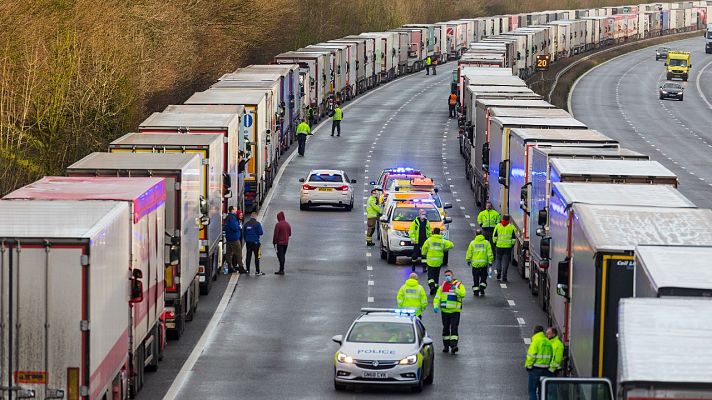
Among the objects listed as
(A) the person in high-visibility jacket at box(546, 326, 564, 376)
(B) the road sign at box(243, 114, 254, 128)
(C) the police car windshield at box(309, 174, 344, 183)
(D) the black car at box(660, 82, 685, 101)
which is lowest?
(A) the person in high-visibility jacket at box(546, 326, 564, 376)

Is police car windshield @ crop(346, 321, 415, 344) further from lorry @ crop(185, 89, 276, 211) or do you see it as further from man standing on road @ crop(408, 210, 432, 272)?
lorry @ crop(185, 89, 276, 211)

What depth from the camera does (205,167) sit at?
102ft

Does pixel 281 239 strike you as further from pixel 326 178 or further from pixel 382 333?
pixel 326 178

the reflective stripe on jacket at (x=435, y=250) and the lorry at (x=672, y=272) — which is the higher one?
the lorry at (x=672, y=272)

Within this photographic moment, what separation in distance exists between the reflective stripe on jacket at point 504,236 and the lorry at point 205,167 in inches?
237

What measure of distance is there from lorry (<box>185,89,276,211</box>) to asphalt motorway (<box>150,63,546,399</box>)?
36.9 inches

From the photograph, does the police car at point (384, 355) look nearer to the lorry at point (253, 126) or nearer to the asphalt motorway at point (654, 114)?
the lorry at point (253, 126)

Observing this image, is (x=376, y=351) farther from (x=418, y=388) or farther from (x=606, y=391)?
(x=606, y=391)

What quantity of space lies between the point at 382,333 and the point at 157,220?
3.73 meters

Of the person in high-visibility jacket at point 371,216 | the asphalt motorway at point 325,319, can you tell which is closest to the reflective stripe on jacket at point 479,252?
the asphalt motorway at point 325,319

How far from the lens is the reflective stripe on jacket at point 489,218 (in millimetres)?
38312

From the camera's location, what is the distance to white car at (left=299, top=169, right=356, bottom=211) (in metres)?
47.4

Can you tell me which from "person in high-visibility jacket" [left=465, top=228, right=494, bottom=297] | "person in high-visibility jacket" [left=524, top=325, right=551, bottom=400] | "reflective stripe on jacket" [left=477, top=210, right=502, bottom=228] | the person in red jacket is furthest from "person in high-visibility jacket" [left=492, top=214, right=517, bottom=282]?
"person in high-visibility jacket" [left=524, top=325, right=551, bottom=400]

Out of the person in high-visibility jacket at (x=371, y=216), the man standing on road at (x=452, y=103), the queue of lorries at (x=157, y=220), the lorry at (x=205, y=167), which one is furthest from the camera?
the man standing on road at (x=452, y=103)
